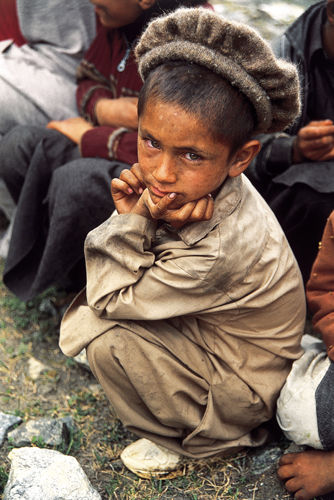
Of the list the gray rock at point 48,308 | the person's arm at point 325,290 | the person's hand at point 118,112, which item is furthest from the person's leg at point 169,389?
the person's hand at point 118,112

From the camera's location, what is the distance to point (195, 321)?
6.61ft

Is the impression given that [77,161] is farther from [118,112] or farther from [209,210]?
[209,210]

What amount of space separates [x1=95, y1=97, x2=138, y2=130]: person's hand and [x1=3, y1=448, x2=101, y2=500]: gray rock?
5.99 feet

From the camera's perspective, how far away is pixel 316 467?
6.46 ft

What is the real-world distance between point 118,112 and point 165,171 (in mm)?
1450

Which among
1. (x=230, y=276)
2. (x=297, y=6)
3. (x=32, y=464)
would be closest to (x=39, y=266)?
(x=32, y=464)

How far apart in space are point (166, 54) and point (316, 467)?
163 centimetres

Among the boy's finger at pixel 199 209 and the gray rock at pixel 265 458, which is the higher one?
the boy's finger at pixel 199 209

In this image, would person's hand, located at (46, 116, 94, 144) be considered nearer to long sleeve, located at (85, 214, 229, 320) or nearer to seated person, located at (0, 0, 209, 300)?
seated person, located at (0, 0, 209, 300)

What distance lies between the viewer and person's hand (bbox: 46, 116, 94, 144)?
10.1 ft

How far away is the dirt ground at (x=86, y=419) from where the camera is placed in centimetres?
207

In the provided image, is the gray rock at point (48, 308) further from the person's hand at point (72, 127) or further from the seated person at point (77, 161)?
the person's hand at point (72, 127)

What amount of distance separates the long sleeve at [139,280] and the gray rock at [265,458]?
81 cm

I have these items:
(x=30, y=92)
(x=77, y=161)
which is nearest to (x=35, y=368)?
(x=77, y=161)
